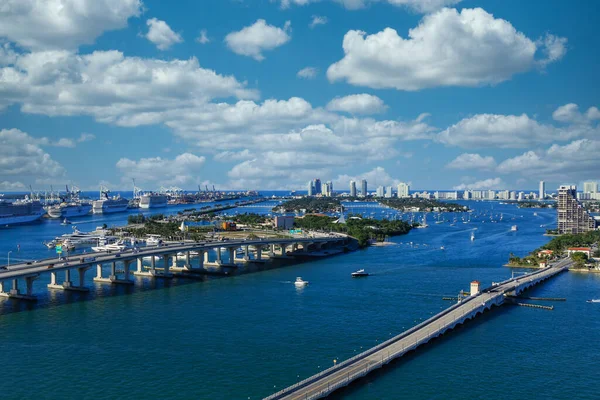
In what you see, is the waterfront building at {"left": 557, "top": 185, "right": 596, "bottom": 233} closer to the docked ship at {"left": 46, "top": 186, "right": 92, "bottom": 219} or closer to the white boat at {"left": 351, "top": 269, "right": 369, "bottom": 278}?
the white boat at {"left": 351, "top": 269, "right": 369, "bottom": 278}

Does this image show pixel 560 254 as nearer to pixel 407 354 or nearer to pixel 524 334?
pixel 524 334

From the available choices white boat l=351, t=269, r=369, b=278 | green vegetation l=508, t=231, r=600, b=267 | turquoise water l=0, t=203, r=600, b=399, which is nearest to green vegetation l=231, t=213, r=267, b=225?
green vegetation l=508, t=231, r=600, b=267

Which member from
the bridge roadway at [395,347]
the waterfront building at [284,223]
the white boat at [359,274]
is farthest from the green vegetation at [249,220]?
the bridge roadway at [395,347]

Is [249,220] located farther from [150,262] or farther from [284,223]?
[150,262]

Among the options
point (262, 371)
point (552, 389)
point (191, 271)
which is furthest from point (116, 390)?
point (191, 271)

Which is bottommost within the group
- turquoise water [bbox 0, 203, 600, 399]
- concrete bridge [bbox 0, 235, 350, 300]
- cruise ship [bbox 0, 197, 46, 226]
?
turquoise water [bbox 0, 203, 600, 399]
